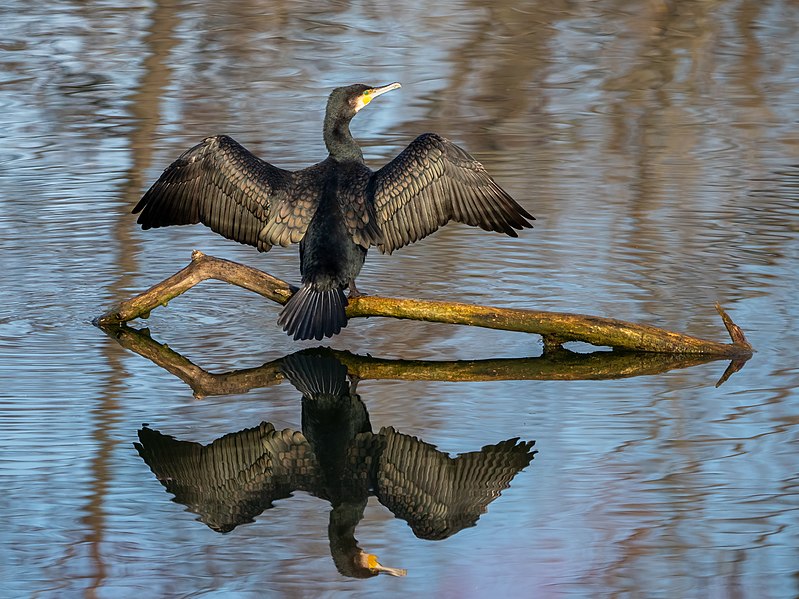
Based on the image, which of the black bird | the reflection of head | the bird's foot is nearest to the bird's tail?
the black bird

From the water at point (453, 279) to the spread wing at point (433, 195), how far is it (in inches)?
21.3

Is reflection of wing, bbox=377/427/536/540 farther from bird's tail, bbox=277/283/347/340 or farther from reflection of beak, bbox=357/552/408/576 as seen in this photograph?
bird's tail, bbox=277/283/347/340

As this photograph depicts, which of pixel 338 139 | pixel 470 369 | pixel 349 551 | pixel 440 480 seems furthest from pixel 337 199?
pixel 349 551

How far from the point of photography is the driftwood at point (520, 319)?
6.34 m

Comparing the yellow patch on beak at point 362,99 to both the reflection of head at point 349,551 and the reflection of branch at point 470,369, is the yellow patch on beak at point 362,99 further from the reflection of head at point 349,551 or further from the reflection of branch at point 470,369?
the reflection of head at point 349,551

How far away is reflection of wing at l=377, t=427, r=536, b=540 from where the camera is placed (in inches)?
193

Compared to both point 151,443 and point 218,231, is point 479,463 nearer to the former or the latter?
point 151,443

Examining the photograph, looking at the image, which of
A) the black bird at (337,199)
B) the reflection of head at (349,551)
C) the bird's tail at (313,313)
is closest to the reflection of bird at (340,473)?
the reflection of head at (349,551)

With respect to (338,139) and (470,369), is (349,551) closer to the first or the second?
(470,369)

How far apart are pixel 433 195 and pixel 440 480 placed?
2026 millimetres

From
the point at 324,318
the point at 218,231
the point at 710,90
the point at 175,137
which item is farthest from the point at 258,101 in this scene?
the point at 324,318

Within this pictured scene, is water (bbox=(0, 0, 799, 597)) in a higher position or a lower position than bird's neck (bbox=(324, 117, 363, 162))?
lower

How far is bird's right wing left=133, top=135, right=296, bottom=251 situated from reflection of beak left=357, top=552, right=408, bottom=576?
267 centimetres

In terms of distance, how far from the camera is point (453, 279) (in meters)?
7.69
